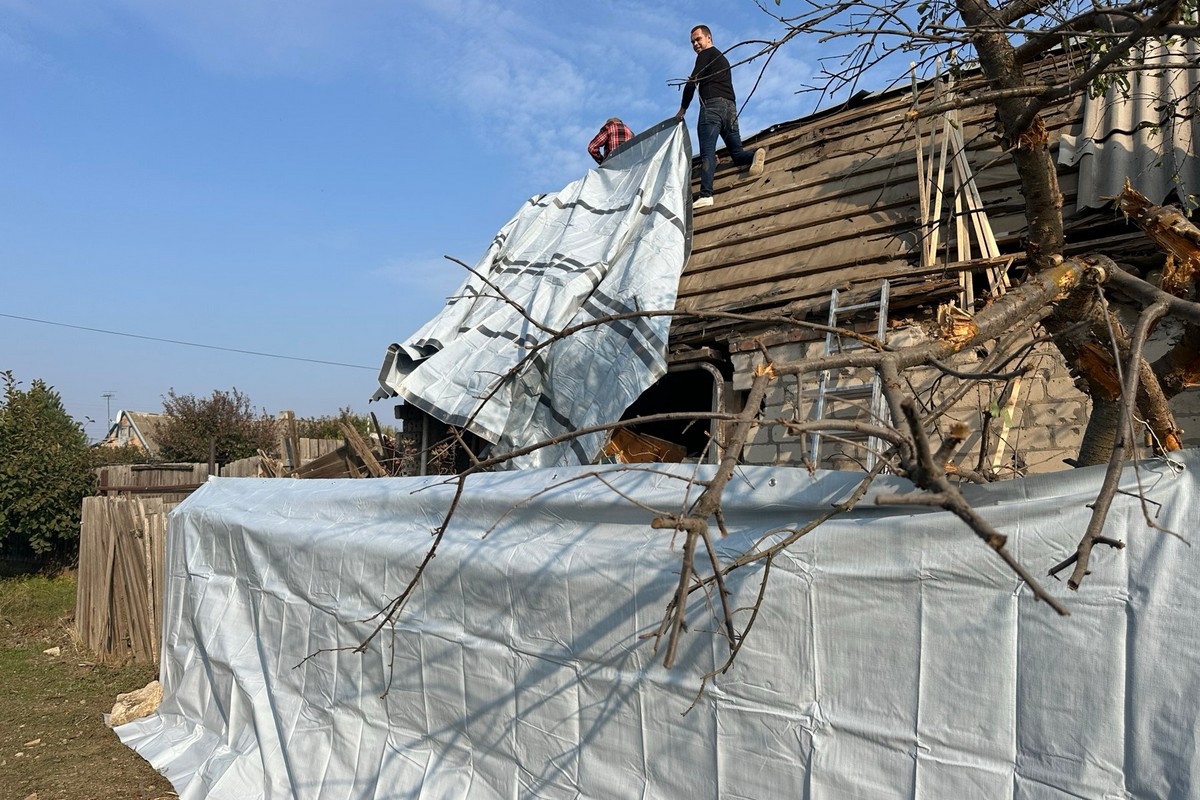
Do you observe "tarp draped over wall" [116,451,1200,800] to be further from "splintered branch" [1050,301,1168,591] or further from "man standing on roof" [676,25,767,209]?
"man standing on roof" [676,25,767,209]

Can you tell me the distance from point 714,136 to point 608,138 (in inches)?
98.5

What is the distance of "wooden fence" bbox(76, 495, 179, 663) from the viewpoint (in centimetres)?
865

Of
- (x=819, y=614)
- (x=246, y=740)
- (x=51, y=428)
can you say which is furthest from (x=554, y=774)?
(x=51, y=428)

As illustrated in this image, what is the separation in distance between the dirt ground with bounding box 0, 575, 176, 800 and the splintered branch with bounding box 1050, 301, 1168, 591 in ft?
19.2

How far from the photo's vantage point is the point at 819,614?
2930mm

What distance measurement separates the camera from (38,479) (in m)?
13.9

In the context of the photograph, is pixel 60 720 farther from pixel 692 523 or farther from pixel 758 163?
pixel 758 163

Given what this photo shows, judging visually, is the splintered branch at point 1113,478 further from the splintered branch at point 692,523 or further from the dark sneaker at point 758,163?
the dark sneaker at point 758,163

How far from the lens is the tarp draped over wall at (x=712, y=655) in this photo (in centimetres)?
236

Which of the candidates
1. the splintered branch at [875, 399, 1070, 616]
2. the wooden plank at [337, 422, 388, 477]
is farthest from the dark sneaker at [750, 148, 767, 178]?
the splintered branch at [875, 399, 1070, 616]

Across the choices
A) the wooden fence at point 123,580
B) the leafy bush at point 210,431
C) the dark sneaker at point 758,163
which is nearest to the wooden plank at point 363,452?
the wooden fence at point 123,580

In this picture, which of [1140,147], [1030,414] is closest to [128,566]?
[1030,414]

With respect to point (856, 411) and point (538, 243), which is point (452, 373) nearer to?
point (538, 243)

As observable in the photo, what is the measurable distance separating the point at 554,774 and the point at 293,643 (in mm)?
2473
